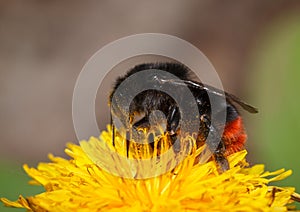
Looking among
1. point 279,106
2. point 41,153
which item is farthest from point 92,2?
point 279,106

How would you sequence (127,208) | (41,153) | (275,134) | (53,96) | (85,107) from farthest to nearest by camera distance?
1. (53,96)
2. (41,153)
3. (85,107)
4. (275,134)
5. (127,208)

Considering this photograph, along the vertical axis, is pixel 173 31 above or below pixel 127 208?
above

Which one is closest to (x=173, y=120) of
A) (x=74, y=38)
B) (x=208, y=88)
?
(x=208, y=88)

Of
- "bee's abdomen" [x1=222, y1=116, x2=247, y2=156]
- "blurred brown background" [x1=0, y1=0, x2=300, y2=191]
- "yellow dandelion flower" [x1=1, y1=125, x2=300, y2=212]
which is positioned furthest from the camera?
"blurred brown background" [x1=0, y1=0, x2=300, y2=191]

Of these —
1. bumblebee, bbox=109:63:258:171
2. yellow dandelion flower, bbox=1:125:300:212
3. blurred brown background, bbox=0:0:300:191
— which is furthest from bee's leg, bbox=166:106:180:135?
blurred brown background, bbox=0:0:300:191

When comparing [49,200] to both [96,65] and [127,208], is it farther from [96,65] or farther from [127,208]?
[96,65]

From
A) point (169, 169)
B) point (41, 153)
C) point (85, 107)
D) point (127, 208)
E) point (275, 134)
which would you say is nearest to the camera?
point (127, 208)

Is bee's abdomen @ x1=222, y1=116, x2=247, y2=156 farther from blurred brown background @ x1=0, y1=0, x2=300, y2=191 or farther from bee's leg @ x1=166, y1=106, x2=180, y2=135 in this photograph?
blurred brown background @ x1=0, y1=0, x2=300, y2=191
